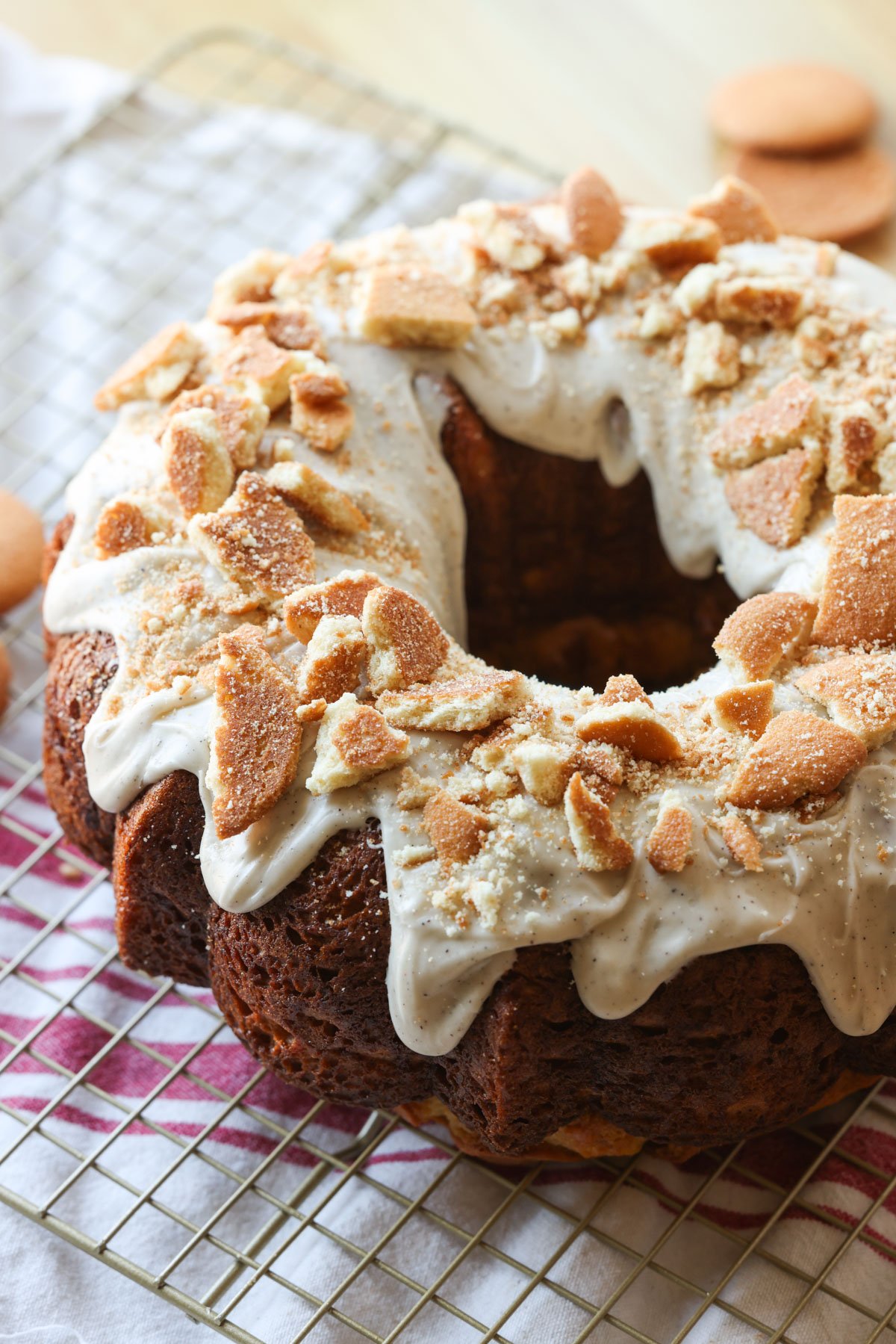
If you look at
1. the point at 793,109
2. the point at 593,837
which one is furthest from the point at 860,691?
the point at 793,109

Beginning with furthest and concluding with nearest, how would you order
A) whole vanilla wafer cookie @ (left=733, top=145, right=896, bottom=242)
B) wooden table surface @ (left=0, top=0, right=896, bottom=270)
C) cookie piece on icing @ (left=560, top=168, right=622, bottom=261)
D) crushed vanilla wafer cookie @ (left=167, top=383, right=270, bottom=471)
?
1. wooden table surface @ (left=0, top=0, right=896, bottom=270)
2. whole vanilla wafer cookie @ (left=733, top=145, right=896, bottom=242)
3. cookie piece on icing @ (left=560, top=168, right=622, bottom=261)
4. crushed vanilla wafer cookie @ (left=167, top=383, right=270, bottom=471)

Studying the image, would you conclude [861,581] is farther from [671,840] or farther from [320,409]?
[320,409]

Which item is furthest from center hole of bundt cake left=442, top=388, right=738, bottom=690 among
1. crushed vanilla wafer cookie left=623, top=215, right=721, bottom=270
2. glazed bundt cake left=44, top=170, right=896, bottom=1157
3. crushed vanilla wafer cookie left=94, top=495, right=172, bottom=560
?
crushed vanilla wafer cookie left=94, top=495, right=172, bottom=560

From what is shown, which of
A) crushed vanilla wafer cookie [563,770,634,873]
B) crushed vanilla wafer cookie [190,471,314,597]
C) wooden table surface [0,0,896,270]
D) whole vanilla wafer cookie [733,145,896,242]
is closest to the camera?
crushed vanilla wafer cookie [563,770,634,873]

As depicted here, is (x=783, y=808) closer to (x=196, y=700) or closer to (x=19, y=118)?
(x=196, y=700)

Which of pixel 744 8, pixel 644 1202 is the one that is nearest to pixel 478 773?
pixel 644 1202

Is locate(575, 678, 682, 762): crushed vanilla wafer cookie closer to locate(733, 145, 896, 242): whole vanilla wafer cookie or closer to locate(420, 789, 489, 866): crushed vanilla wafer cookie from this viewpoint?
locate(420, 789, 489, 866): crushed vanilla wafer cookie
